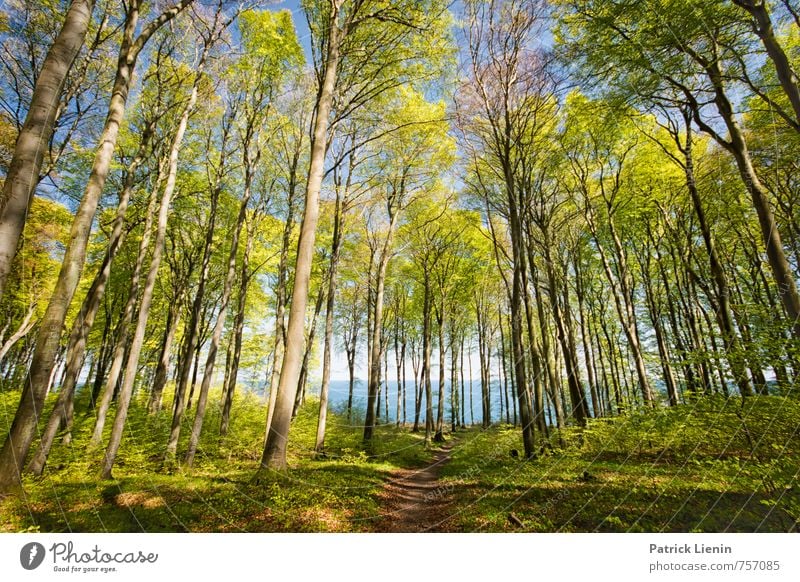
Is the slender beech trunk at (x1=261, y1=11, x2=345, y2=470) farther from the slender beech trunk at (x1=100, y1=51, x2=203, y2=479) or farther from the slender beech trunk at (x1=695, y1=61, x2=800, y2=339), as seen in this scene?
the slender beech trunk at (x1=695, y1=61, x2=800, y2=339)

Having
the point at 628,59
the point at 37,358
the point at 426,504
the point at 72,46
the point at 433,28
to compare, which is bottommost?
the point at 426,504

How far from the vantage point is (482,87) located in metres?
9.10

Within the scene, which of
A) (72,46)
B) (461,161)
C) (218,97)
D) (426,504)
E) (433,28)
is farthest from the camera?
(461,161)

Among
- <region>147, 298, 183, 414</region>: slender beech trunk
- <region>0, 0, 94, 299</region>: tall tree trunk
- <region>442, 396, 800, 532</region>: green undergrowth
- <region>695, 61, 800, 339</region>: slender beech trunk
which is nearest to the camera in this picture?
<region>0, 0, 94, 299</region>: tall tree trunk

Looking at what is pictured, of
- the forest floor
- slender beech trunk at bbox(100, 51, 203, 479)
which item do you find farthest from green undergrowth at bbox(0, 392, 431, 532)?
slender beech trunk at bbox(100, 51, 203, 479)

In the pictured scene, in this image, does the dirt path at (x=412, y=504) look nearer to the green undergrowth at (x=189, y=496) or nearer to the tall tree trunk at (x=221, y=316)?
the green undergrowth at (x=189, y=496)

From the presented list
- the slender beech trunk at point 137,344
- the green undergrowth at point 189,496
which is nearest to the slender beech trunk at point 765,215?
the green undergrowth at point 189,496

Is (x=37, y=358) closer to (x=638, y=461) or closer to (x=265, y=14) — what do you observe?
(x=265, y=14)

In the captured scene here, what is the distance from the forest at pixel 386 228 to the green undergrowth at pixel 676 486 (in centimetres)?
5

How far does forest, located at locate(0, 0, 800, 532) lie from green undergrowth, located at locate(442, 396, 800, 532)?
0.05 m

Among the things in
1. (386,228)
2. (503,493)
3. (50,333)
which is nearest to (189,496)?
(50,333)

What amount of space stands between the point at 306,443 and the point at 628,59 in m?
13.1

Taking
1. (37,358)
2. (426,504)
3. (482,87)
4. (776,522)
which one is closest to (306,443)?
(426,504)

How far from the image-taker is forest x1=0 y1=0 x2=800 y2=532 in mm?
4008
